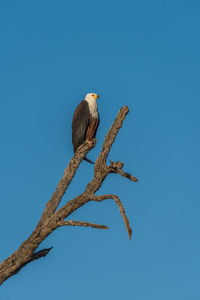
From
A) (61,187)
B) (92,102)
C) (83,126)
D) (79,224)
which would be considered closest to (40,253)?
(61,187)

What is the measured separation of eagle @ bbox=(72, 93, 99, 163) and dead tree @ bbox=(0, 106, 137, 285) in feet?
6.99

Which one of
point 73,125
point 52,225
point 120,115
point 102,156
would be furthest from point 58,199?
point 73,125

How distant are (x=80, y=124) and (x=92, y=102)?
0.74 m

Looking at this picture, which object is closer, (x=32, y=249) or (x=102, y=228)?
(x=102, y=228)

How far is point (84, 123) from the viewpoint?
31.4 ft

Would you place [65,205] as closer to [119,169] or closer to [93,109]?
[119,169]

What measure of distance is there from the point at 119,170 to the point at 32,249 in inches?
74.8

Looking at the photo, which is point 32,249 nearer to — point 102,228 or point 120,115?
point 102,228

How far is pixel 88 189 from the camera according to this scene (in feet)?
21.6

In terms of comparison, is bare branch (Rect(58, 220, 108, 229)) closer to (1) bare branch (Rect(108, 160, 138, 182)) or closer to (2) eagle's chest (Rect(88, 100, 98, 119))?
(1) bare branch (Rect(108, 160, 138, 182))

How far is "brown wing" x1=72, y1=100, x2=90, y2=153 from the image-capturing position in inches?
375

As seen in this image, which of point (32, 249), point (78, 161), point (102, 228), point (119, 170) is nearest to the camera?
point (102, 228)

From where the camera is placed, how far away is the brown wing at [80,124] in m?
9.52

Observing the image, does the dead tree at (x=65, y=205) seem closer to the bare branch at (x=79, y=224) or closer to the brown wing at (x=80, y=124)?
the bare branch at (x=79, y=224)
